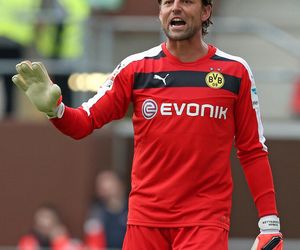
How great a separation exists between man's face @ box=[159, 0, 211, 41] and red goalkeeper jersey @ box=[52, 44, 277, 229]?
0.14m

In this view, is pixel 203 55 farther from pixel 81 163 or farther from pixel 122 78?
pixel 81 163

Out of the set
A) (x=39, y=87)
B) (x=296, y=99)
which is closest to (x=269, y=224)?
(x=39, y=87)

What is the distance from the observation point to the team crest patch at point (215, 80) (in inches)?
261

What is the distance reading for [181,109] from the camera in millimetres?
6559

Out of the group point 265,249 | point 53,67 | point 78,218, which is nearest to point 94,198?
point 78,218

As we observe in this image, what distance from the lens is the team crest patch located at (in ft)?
21.8

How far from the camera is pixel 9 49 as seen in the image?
13.8 meters

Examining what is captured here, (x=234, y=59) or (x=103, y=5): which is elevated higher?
(x=103, y=5)

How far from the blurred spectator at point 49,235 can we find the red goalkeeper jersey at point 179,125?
6.34m

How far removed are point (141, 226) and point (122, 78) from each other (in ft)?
2.57

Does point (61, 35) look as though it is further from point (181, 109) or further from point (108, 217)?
point (181, 109)

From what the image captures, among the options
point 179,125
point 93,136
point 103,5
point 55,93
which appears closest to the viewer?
point 55,93

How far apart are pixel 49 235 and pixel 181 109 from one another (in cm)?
663

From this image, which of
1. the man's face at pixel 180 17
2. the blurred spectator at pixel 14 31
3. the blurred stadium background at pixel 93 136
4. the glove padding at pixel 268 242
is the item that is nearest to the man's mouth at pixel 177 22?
the man's face at pixel 180 17
